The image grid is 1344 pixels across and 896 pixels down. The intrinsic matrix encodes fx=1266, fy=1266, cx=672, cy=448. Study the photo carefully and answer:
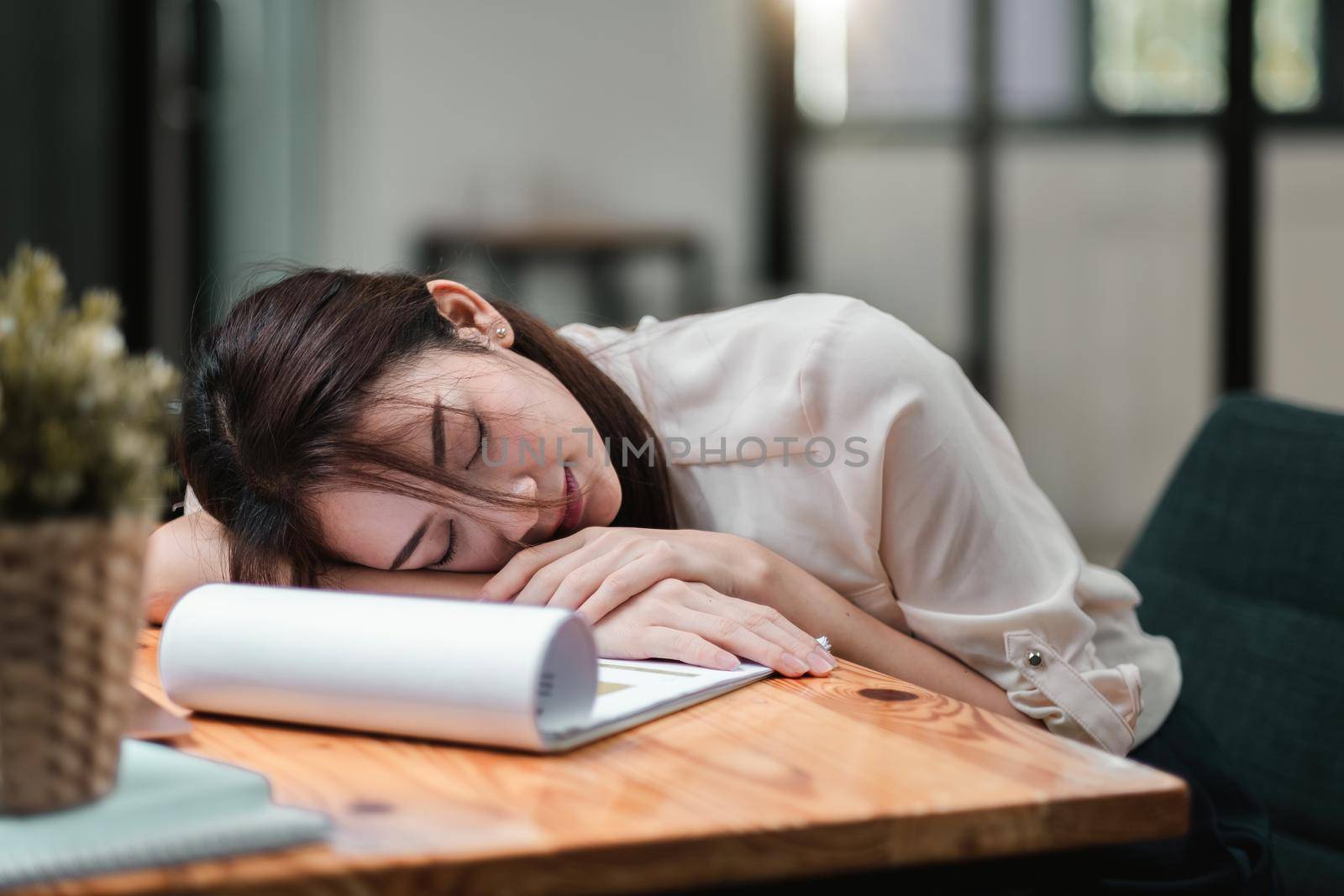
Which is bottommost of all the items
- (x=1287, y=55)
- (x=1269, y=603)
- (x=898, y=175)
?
(x=1269, y=603)

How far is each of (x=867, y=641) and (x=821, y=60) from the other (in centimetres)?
325

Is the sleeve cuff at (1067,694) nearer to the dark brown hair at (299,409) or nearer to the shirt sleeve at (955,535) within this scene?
the shirt sleeve at (955,535)

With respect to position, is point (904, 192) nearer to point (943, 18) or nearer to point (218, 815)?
point (943, 18)

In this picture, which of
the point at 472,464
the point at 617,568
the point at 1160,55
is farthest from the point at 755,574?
the point at 1160,55

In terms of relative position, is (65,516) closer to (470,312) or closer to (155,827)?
(155,827)

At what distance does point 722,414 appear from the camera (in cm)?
108

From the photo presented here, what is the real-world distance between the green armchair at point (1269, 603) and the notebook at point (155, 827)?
0.88m

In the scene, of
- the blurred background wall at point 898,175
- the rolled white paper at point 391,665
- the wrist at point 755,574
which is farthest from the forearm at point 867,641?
the blurred background wall at point 898,175

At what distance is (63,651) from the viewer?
43 cm

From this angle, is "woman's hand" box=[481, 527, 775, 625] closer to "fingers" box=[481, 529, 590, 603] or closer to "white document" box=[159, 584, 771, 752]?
"fingers" box=[481, 529, 590, 603]

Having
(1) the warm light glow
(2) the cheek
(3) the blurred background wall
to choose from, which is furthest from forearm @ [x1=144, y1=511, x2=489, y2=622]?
(1) the warm light glow

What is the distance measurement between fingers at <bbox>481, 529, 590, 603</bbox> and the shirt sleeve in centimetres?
24

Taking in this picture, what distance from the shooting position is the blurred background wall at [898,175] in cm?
373

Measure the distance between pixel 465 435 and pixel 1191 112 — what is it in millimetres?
3452
